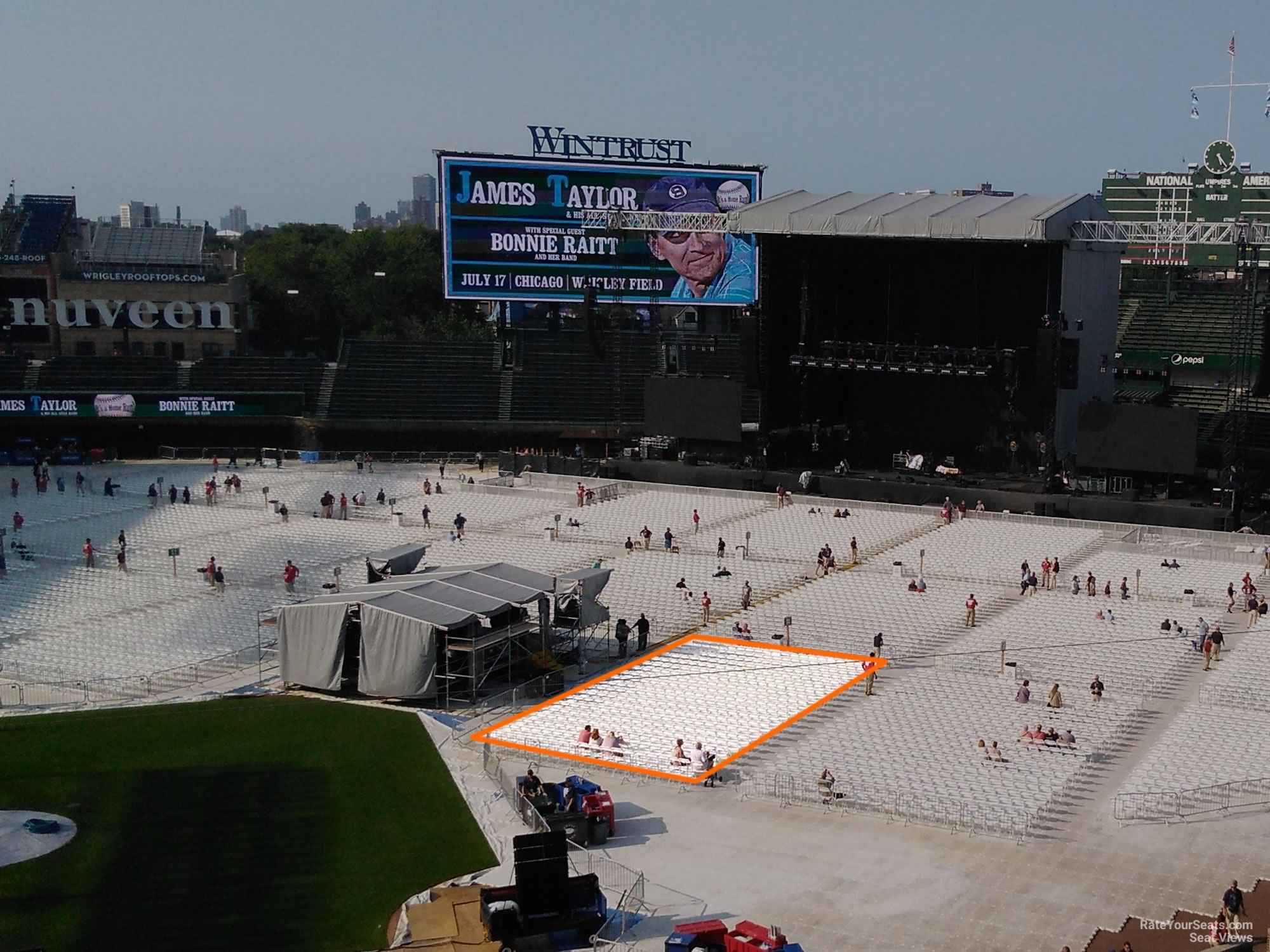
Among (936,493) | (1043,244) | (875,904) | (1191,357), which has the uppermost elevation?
(1043,244)

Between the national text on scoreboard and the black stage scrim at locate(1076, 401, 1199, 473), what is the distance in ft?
100

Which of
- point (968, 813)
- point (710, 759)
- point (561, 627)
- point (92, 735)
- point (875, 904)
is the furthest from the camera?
point (561, 627)

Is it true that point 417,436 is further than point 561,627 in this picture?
Yes

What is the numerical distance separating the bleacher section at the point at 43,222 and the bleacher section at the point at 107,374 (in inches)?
416

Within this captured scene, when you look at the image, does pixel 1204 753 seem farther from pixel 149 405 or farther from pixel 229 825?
pixel 149 405

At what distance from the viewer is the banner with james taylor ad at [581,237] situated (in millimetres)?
67875

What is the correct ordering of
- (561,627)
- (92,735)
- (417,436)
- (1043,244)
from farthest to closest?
(417,436)
(1043,244)
(561,627)
(92,735)

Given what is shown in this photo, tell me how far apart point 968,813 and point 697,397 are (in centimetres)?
3715

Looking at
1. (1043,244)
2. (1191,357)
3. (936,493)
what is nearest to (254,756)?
(936,493)

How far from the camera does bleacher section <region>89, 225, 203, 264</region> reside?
83.9 meters

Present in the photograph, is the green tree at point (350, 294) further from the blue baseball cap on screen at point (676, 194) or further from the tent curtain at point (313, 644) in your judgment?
the tent curtain at point (313, 644)

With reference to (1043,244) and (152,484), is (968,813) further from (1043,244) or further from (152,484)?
(152,484)

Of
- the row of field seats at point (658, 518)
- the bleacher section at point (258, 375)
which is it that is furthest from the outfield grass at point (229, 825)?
the bleacher section at point (258, 375)

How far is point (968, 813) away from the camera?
25.3 meters
